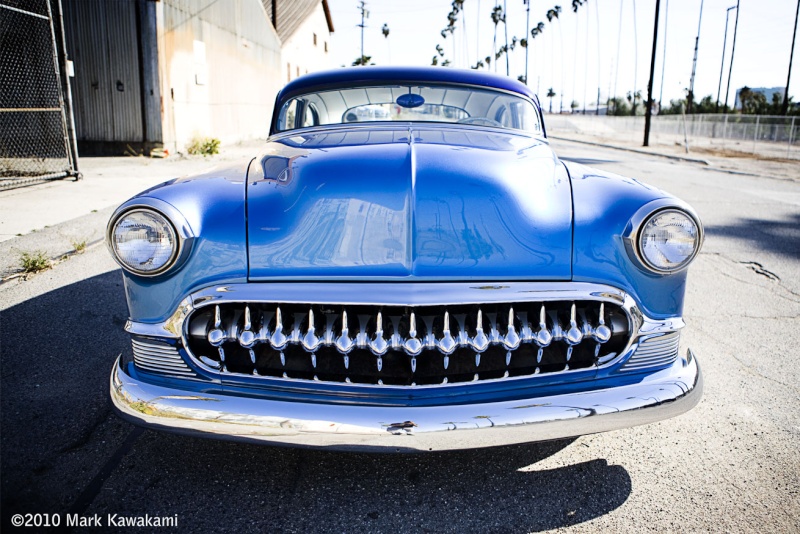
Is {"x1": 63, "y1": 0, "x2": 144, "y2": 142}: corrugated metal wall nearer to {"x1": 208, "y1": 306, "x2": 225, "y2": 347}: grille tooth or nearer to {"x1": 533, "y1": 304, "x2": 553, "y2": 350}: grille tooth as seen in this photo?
{"x1": 208, "y1": 306, "x2": 225, "y2": 347}: grille tooth

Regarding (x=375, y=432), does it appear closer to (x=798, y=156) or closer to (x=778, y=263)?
(x=778, y=263)

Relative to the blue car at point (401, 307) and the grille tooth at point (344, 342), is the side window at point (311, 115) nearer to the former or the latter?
the blue car at point (401, 307)

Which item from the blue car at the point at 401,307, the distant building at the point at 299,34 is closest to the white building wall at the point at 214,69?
the distant building at the point at 299,34

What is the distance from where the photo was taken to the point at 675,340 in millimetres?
1859

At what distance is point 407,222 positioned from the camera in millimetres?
1695

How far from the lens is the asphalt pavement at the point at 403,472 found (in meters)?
1.67

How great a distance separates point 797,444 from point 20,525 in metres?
2.56

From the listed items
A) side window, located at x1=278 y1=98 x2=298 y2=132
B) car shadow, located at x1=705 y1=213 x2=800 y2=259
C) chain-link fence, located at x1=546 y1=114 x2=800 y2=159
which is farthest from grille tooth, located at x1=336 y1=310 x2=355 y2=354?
chain-link fence, located at x1=546 y1=114 x2=800 y2=159

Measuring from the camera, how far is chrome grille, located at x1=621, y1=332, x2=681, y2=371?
180 cm

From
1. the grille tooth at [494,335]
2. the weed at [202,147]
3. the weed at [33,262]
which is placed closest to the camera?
the grille tooth at [494,335]

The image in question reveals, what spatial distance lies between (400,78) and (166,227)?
183 cm

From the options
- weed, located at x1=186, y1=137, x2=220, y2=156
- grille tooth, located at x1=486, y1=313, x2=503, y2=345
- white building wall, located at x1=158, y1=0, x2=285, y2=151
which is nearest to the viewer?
grille tooth, located at x1=486, y1=313, x2=503, y2=345

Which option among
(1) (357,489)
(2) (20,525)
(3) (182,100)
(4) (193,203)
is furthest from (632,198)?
(3) (182,100)

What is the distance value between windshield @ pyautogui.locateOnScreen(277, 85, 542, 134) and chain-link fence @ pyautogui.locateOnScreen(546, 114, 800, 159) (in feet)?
58.1
